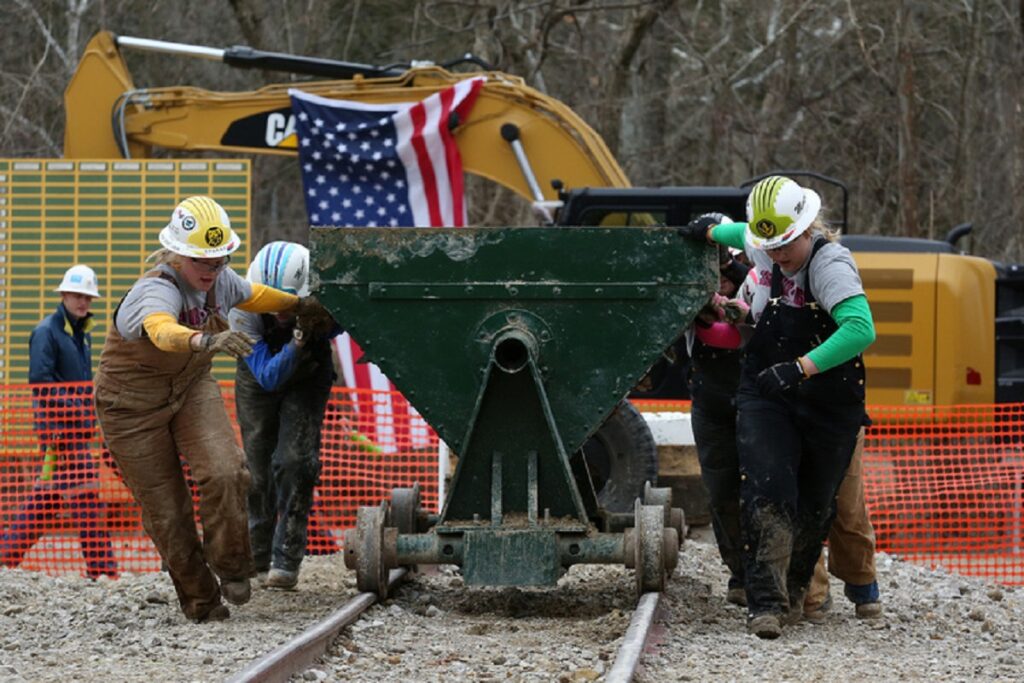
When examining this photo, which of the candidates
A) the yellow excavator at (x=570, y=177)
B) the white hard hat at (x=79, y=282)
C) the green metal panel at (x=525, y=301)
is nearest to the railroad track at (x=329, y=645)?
the green metal panel at (x=525, y=301)

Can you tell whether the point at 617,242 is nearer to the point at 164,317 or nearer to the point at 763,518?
the point at 763,518

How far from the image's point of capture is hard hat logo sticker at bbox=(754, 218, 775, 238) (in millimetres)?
7729

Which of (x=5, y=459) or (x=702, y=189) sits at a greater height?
(x=702, y=189)

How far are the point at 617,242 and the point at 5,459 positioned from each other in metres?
6.05

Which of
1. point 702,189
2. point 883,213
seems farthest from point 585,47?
point 702,189

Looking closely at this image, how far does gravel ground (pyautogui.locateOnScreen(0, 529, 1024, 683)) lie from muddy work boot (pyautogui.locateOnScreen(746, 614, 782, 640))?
0.06m

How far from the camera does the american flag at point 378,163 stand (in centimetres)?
1565

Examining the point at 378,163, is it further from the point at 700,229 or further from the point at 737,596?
the point at 700,229

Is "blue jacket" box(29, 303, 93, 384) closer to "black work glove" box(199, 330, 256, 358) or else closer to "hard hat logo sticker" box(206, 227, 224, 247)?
"hard hat logo sticker" box(206, 227, 224, 247)

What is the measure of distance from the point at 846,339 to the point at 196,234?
293cm

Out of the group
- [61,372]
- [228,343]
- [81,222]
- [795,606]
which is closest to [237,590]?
[228,343]

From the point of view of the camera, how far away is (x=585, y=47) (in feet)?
87.0

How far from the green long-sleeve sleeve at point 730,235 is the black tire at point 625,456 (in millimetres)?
2603

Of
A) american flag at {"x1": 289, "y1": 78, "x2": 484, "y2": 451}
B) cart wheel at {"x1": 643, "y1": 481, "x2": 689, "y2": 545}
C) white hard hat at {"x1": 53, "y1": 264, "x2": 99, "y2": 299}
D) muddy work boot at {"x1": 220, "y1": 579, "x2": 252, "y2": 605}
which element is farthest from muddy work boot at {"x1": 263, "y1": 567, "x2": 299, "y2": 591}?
american flag at {"x1": 289, "y1": 78, "x2": 484, "y2": 451}
